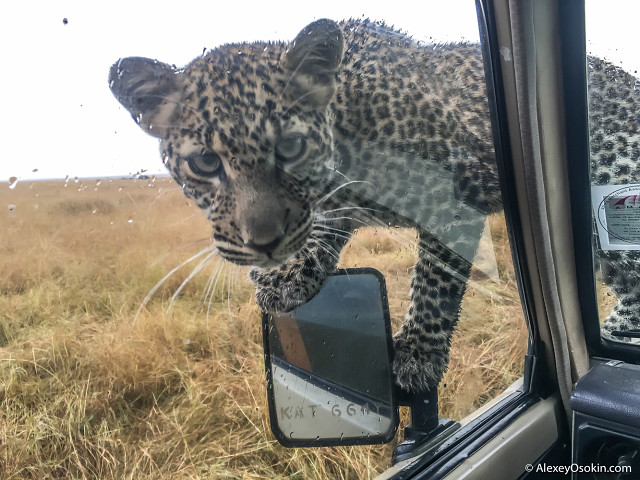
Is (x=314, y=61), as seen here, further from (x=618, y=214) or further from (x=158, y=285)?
(x=618, y=214)

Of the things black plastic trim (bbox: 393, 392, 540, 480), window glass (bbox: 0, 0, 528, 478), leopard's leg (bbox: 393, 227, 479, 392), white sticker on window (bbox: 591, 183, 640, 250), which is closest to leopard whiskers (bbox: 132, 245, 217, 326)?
window glass (bbox: 0, 0, 528, 478)

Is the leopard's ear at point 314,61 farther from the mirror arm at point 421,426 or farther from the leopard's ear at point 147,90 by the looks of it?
the mirror arm at point 421,426

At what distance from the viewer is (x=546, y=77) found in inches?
55.7

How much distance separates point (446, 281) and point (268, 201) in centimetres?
88

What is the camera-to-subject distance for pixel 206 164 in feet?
3.98

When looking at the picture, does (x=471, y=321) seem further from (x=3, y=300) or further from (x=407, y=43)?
(x=3, y=300)

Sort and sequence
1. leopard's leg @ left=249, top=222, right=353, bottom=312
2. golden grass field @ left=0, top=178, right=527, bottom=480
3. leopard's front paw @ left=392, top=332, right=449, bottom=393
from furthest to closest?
leopard's front paw @ left=392, top=332, right=449, bottom=393 → leopard's leg @ left=249, top=222, right=353, bottom=312 → golden grass field @ left=0, top=178, right=527, bottom=480

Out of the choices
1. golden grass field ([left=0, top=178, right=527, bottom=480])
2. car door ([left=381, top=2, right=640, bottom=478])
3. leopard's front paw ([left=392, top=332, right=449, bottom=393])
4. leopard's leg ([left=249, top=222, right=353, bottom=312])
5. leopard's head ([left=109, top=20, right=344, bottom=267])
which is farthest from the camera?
leopard's front paw ([left=392, top=332, right=449, bottom=393])

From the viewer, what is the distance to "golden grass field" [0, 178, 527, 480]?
97cm

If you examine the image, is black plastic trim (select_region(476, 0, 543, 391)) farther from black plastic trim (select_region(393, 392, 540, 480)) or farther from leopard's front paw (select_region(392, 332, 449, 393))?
leopard's front paw (select_region(392, 332, 449, 393))

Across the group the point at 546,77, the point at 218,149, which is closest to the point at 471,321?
the point at 546,77

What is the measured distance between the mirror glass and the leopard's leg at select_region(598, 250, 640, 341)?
0.81 m

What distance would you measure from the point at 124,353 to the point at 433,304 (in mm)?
1117

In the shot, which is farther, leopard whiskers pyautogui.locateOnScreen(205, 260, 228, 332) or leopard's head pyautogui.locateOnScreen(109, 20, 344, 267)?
leopard whiskers pyautogui.locateOnScreen(205, 260, 228, 332)
